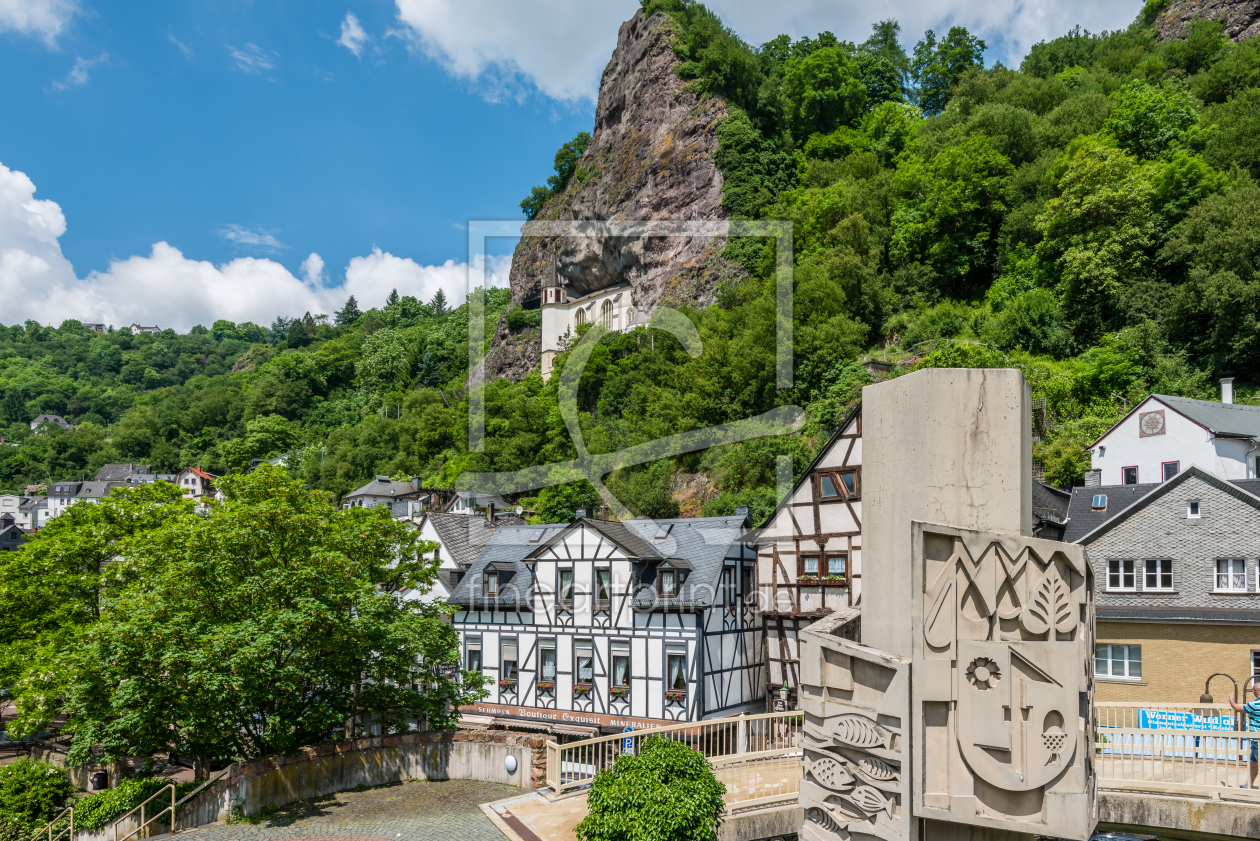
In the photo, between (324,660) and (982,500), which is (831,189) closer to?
(324,660)

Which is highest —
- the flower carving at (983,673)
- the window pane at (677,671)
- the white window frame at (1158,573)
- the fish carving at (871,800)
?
the flower carving at (983,673)

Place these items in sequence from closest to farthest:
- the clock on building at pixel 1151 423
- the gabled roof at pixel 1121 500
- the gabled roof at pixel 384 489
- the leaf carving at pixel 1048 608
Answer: the leaf carving at pixel 1048 608
the gabled roof at pixel 1121 500
the clock on building at pixel 1151 423
the gabled roof at pixel 384 489

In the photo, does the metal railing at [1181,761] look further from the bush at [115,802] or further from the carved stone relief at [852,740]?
the bush at [115,802]

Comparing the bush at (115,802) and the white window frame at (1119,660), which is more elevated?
the white window frame at (1119,660)

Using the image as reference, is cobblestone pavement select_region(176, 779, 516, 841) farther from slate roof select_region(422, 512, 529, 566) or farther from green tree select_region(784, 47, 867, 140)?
green tree select_region(784, 47, 867, 140)

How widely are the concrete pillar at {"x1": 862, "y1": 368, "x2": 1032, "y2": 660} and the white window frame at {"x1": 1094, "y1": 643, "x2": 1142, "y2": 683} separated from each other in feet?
48.0

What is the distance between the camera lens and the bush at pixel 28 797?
55.1 ft

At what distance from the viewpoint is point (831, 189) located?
162 feet

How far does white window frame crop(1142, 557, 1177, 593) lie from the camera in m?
18.9

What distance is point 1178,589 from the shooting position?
18.7 m

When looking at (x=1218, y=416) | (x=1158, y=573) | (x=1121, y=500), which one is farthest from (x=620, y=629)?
(x=1218, y=416)

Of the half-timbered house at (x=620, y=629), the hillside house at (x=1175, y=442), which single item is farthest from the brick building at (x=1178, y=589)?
the half-timbered house at (x=620, y=629)

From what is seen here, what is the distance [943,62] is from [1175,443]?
56631mm

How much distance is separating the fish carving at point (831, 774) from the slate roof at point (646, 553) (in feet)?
49.1
